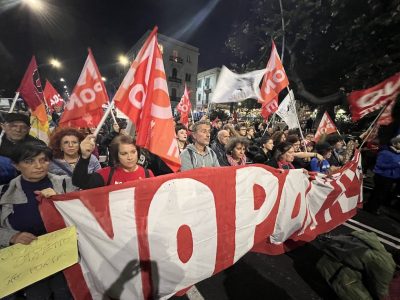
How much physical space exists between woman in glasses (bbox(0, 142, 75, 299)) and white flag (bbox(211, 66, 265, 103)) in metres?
4.00

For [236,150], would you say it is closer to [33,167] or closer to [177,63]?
[33,167]

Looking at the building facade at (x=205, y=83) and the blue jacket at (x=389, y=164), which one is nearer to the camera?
the blue jacket at (x=389, y=164)

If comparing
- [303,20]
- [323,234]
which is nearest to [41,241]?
[323,234]

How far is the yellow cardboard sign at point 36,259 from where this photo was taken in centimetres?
176

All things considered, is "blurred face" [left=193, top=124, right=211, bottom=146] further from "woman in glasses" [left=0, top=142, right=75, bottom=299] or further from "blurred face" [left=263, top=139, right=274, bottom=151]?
"blurred face" [left=263, top=139, right=274, bottom=151]

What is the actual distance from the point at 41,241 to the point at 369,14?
1495 cm

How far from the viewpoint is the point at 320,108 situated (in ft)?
61.7

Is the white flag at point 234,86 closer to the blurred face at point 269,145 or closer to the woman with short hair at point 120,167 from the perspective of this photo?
the blurred face at point 269,145

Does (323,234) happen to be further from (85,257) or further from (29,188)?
(29,188)

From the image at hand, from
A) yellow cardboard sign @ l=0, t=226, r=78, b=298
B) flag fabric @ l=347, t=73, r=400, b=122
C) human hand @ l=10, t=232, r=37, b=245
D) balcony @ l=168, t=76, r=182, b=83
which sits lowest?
yellow cardboard sign @ l=0, t=226, r=78, b=298

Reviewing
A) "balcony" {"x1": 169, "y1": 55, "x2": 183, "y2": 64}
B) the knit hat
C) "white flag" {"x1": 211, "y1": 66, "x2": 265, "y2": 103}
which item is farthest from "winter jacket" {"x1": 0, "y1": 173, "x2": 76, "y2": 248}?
"balcony" {"x1": 169, "y1": 55, "x2": 183, "y2": 64}

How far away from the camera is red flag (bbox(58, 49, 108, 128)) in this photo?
358 centimetres

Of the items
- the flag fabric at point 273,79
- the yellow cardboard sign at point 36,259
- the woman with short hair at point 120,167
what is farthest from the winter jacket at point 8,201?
the flag fabric at point 273,79

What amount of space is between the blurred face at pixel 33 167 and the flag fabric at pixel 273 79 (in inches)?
200
